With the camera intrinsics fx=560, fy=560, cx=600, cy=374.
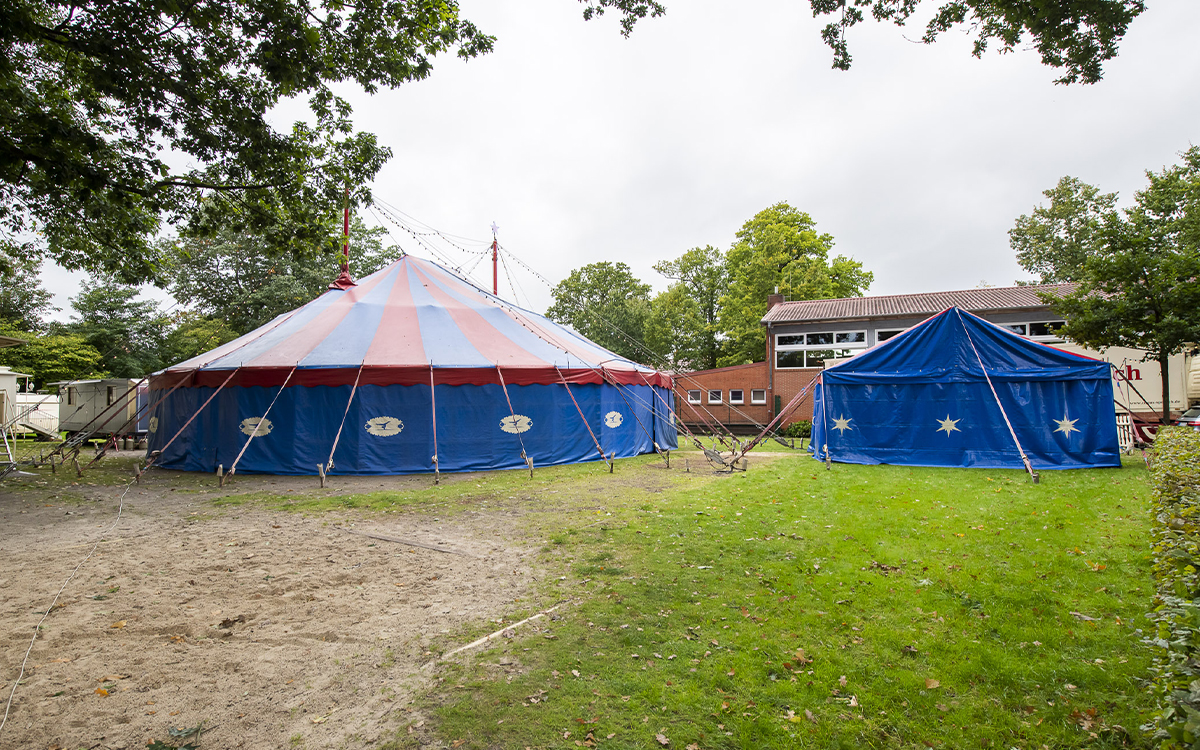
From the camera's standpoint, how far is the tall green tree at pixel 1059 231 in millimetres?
31500

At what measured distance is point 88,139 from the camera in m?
5.37

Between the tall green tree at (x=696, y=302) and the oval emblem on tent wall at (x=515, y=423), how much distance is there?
26.5 meters

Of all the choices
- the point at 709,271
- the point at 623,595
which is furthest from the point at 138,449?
the point at 709,271

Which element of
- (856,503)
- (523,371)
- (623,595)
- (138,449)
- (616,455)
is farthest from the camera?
(138,449)

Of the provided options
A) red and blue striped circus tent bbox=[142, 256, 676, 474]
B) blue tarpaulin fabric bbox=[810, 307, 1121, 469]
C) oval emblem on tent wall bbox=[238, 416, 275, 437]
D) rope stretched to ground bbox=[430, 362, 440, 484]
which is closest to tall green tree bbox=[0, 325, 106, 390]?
red and blue striped circus tent bbox=[142, 256, 676, 474]

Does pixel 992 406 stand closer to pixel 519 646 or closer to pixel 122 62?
pixel 519 646

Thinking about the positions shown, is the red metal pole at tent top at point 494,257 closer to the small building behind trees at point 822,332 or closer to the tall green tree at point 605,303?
the small building behind trees at point 822,332

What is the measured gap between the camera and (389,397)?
37.1 ft

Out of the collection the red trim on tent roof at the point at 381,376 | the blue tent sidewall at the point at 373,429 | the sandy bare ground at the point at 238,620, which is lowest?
the sandy bare ground at the point at 238,620

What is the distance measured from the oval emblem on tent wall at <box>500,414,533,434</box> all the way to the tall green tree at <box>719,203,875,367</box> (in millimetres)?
21472

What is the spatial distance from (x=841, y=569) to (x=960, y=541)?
1687mm

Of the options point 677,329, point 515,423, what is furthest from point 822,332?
point 515,423

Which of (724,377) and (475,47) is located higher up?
(475,47)

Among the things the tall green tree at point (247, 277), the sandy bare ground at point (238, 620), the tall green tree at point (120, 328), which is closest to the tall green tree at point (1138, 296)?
the sandy bare ground at point (238, 620)
